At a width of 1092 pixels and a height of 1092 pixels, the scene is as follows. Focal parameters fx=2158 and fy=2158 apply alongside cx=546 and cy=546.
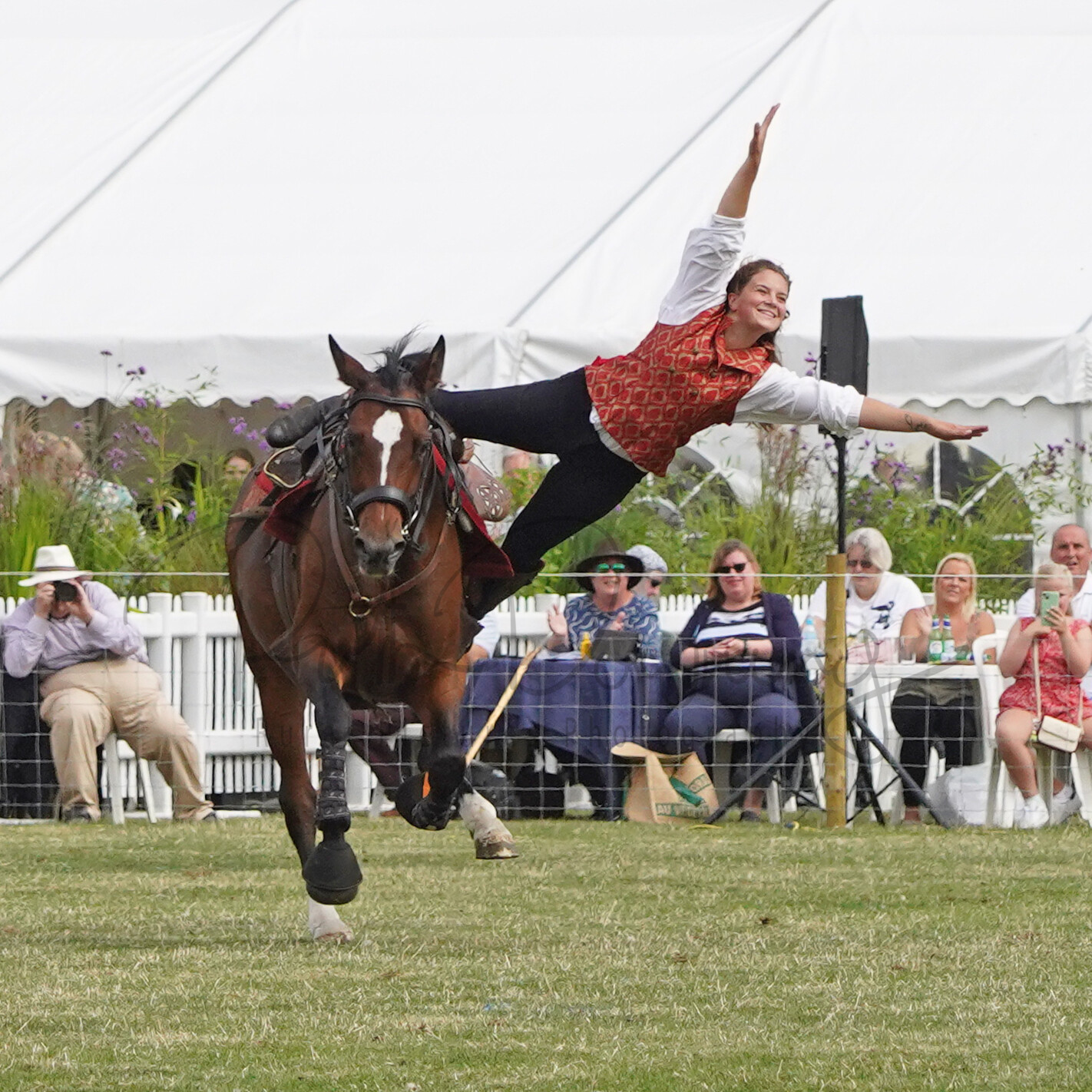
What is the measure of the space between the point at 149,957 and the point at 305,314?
843 cm

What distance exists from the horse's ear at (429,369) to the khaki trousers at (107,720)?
5074mm

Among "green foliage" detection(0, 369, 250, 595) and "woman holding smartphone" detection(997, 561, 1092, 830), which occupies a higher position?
"green foliage" detection(0, 369, 250, 595)

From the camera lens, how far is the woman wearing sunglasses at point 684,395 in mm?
6652

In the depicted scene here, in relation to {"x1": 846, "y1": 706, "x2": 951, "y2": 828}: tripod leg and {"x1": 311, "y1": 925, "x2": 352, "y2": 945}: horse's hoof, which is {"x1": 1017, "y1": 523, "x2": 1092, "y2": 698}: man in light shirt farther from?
{"x1": 311, "y1": 925, "x2": 352, "y2": 945}: horse's hoof

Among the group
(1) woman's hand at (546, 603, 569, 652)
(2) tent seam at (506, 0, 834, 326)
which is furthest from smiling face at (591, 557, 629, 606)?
(2) tent seam at (506, 0, 834, 326)

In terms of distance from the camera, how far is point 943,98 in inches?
648

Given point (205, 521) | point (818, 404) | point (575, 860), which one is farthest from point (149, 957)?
point (205, 521)

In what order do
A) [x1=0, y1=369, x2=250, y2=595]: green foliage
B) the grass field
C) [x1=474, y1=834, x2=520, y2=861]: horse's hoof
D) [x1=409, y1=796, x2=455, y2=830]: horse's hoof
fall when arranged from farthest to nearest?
[x1=0, y1=369, x2=250, y2=595]: green foliage
[x1=474, y1=834, x2=520, y2=861]: horse's hoof
[x1=409, y1=796, x2=455, y2=830]: horse's hoof
the grass field

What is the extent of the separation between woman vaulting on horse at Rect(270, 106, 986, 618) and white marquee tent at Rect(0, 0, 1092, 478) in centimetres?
624

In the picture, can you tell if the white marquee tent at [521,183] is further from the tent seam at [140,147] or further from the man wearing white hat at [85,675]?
the man wearing white hat at [85,675]

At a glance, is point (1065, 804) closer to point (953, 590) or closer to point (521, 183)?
point (953, 590)

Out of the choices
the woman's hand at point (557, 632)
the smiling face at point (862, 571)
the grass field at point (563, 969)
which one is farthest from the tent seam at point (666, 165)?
the grass field at point (563, 969)

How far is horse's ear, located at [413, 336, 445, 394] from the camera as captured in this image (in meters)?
6.69

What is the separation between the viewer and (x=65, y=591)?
37.0ft
